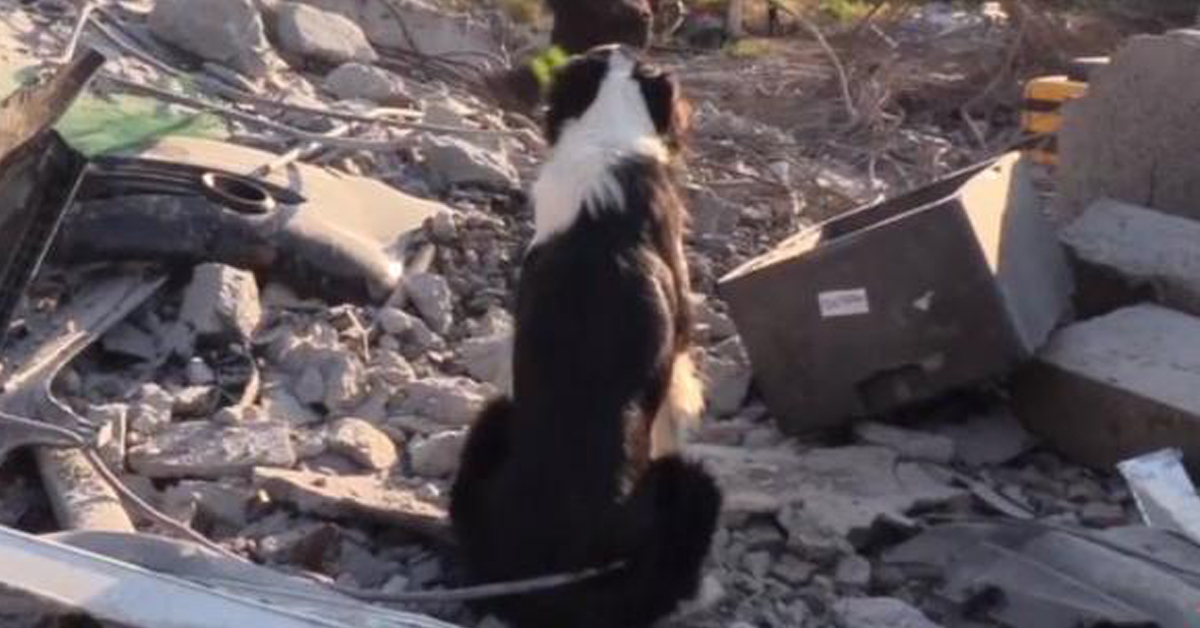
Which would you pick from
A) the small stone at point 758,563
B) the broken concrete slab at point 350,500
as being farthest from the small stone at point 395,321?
the small stone at point 758,563

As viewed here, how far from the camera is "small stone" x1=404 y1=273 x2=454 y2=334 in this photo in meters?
6.98

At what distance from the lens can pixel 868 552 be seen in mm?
5844

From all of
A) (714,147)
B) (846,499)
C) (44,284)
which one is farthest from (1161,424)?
(714,147)

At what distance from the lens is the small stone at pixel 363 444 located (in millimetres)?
5992

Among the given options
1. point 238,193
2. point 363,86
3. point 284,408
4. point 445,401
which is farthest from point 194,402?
point 363,86

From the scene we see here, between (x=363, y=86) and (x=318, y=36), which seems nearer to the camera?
(x=363, y=86)

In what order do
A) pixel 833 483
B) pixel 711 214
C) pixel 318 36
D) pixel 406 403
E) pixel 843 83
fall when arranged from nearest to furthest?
pixel 833 483, pixel 406 403, pixel 711 214, pixel 318 36, pixel 843 83

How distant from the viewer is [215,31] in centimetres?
908

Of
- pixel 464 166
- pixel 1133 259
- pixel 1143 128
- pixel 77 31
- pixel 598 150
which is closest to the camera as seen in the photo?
pixel 598 150

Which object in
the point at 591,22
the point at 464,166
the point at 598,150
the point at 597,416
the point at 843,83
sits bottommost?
the point at 843,83

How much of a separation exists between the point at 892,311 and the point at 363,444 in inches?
59.0

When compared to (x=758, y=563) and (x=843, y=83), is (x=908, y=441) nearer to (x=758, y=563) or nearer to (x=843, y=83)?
(x=758, y=563)

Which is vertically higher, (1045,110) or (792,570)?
(792,570)

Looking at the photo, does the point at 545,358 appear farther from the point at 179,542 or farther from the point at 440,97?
the point at 440,97
